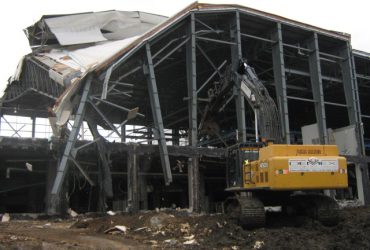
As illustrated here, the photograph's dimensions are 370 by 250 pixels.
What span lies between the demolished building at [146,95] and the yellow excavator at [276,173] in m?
4.66

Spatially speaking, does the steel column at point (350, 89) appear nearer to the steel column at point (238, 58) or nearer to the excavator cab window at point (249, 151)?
the steel column at point (238, 58)

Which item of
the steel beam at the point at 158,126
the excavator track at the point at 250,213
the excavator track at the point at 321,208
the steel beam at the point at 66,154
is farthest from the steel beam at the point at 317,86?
the excavator track at the point at 250,213

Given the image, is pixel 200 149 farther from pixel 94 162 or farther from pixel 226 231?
pixel 226 231

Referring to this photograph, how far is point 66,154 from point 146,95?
564 inches

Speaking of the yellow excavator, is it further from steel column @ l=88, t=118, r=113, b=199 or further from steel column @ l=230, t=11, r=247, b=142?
steel column @ l=230, t=11, r=247, b=142

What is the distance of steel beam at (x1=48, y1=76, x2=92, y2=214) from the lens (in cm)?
1802

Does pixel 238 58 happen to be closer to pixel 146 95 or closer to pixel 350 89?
pixel 350 89

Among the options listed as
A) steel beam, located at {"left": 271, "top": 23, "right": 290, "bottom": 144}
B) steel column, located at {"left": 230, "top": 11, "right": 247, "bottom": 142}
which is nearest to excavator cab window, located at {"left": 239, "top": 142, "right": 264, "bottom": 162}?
steel column, located at {"left": 230, "top": 11, "right": 247, "bottom": 142}

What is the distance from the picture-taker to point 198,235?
11.8m

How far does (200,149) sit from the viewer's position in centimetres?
2253

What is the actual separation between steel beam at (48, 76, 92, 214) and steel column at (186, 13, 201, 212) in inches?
219

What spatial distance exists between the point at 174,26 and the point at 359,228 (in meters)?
16.2

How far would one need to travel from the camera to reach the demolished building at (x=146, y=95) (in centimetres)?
2041

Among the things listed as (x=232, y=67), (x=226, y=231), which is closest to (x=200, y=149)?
(x=232, y=67)
